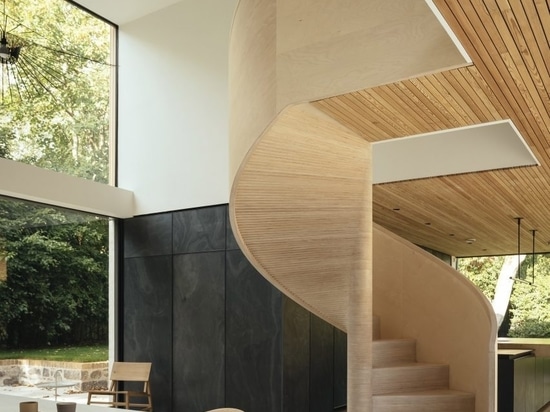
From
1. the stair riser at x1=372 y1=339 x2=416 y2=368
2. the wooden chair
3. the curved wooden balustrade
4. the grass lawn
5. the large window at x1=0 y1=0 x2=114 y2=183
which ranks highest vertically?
the large window at x1=0 y1=0 x2=114 y2=183

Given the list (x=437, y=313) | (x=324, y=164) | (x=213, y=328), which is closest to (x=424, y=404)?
(x=437, y=313)

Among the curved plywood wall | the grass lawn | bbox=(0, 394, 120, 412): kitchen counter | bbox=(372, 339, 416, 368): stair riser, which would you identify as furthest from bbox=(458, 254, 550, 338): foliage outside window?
bbox=(0, 394, 120, 412): kitchen counter

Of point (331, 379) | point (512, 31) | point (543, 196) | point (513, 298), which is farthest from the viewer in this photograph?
point (513, 298)

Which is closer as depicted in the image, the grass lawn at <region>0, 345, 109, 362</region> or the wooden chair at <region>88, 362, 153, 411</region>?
the grass lawn at <region>0, 345, 109, 362</region>

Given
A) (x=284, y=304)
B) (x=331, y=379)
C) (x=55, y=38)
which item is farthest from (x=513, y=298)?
(x=55, y=38)

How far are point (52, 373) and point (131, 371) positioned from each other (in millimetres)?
960

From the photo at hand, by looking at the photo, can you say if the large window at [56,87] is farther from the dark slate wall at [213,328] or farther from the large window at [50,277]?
the dark slate wall at [213,328]

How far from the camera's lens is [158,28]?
9.66 meters

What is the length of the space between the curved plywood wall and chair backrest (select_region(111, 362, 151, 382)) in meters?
3.08

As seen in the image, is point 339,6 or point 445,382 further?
point 445,382

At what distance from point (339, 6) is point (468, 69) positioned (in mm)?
840

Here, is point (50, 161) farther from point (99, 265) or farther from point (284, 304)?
point (284, 304)

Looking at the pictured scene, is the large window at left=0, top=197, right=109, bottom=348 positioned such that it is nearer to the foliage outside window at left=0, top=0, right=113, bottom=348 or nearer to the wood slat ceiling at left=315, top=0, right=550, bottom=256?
the foliage outside window at left=0, top=0, right=113, bottom=348

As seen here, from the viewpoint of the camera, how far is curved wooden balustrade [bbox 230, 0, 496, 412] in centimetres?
391
